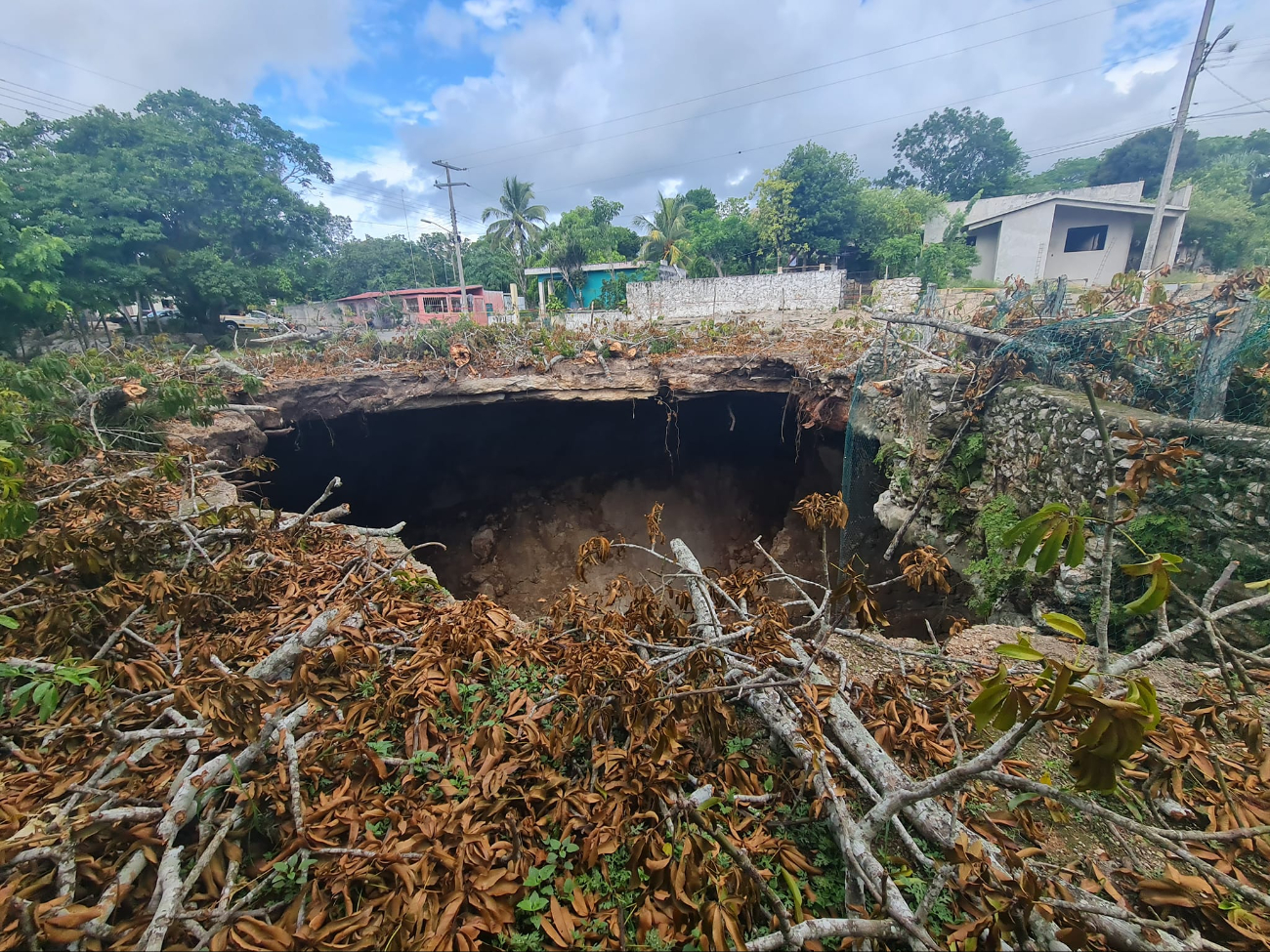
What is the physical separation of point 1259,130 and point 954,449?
44330mm

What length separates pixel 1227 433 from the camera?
10.0ft

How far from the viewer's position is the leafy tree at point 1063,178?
33.0 m

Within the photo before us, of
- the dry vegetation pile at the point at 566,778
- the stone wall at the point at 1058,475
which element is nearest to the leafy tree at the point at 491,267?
the stone wall at the point at 1058,475

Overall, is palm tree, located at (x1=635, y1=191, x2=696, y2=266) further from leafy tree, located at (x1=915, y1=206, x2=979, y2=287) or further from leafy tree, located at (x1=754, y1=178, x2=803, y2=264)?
leafy tree, located at (x1=915, y1=206, x2=979, y2=287)

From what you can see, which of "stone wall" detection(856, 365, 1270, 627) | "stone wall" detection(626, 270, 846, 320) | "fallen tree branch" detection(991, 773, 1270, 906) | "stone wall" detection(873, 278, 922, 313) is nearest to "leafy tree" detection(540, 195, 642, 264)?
"stone wall" detection(626, 270, 846, 320)

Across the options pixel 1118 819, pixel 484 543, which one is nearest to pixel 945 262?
pixel 484 543

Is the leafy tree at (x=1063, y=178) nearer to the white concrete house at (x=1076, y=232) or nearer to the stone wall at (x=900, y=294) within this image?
the white concrete house at (x=1076, y=232)

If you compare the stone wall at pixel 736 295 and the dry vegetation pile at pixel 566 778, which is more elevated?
the stone wall at pixel 736 295

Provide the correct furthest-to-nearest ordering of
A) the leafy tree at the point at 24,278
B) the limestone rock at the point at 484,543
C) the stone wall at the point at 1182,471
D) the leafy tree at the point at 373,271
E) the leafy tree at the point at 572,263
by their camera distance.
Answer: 1. the leafy tree at the point at 373,271
2. the leafy tree at the point at 572,263
3. the leafy tree at the point at 24,278
4. the limestone rock at the point at 484,543
5. the stone wall at the point at 1182,471

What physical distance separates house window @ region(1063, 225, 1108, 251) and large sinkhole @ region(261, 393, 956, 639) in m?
16.5

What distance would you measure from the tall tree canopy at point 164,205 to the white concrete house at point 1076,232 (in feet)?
85.6

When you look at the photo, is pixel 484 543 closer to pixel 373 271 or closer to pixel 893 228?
pixel 893 228

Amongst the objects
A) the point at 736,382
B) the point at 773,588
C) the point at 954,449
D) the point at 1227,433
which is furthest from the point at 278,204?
the point at 1227,433

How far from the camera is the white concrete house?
55.6 feet
